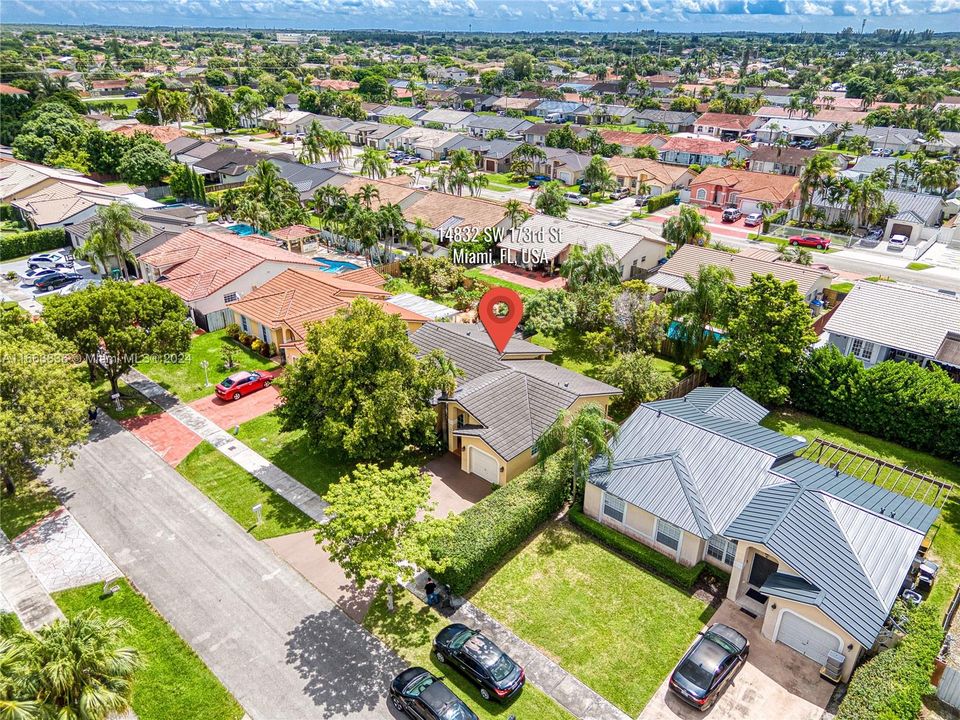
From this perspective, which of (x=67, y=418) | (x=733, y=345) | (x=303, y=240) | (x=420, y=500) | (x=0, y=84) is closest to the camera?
(x=420, y=500)

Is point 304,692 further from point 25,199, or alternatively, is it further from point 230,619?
point 25,199

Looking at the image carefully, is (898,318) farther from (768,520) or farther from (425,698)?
(425,698)

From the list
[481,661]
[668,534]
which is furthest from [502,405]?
[481,661]

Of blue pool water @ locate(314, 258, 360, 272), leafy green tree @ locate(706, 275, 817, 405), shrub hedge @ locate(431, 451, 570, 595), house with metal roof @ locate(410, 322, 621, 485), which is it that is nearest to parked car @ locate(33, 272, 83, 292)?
blue pool water @ locate(314, 258, 360, 272)

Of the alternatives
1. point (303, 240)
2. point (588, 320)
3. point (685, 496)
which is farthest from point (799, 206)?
point (685, 496)

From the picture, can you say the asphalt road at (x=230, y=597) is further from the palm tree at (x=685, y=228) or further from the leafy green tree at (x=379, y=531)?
the palm tree at (x=685, y=228)

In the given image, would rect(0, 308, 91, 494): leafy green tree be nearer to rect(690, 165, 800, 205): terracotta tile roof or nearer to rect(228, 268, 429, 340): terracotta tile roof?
rect(228, 268, 429, 340): terracotta tile roof
